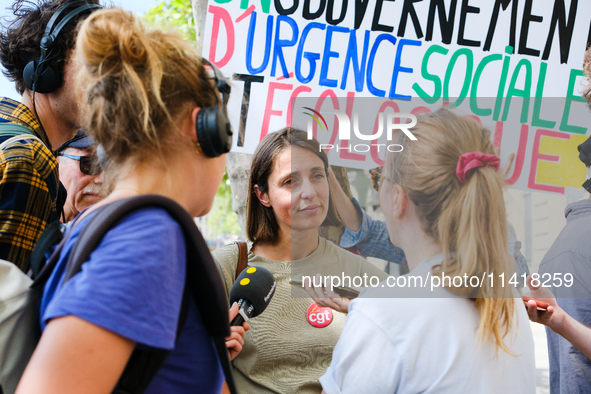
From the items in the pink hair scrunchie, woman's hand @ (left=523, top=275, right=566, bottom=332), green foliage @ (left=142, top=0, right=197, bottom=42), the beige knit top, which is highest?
green foliage @ (left=142, top=0, right=197, bottom=42)

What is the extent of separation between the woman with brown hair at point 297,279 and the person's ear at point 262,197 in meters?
0.07

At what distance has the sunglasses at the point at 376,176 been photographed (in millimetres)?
1607

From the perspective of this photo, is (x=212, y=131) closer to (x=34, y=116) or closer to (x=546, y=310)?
(x=34, y=116)

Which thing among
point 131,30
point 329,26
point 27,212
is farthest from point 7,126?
point 329,26

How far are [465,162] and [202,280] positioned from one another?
0.87 m

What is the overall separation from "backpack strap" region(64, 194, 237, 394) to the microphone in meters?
0.54

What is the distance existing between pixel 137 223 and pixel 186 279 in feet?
0.50

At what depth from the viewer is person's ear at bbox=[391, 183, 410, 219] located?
1.38 meters

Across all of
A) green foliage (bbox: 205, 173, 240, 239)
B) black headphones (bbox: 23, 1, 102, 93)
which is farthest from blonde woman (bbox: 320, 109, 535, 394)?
green foliage (bbox: 205, 173, 240, 239)

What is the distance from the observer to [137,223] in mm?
744

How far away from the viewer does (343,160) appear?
1676mm

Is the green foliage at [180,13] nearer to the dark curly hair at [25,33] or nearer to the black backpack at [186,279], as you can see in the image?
the dark curly hair at [25,33]

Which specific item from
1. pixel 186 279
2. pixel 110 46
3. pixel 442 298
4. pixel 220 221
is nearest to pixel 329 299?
pixel 442 298

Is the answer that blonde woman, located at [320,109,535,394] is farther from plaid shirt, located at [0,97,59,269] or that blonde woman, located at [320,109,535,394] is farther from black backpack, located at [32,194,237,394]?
plaid shirt, located at [0,97,59,269]
